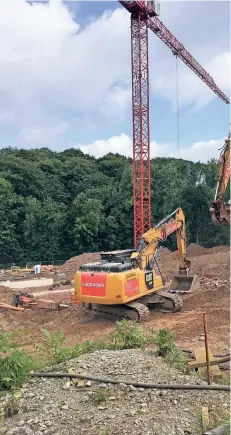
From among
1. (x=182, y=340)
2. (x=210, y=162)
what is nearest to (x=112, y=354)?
(x=182, y=340)

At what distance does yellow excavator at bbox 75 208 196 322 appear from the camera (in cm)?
1240

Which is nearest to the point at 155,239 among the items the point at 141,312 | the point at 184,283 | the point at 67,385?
the point at 141,312

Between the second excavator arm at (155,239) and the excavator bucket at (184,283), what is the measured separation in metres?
0.71

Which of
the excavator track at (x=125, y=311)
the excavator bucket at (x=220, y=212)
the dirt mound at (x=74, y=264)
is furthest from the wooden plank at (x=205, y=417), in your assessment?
the dirt mound at (x=74, y=264)

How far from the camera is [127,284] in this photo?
1249 cm

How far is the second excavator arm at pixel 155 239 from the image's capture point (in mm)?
13531

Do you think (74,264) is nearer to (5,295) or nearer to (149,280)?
(5,295)

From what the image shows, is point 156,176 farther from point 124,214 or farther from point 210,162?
point 210,162

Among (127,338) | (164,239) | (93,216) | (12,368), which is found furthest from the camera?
(93,216)

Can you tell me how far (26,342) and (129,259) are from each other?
3809mm

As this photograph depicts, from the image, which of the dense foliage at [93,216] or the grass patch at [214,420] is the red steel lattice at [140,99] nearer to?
the dense foliage at [93,216]

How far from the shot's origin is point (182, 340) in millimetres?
10656

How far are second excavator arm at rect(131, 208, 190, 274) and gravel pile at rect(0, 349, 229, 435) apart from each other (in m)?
6.29

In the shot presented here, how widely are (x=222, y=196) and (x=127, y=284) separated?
146 inches
